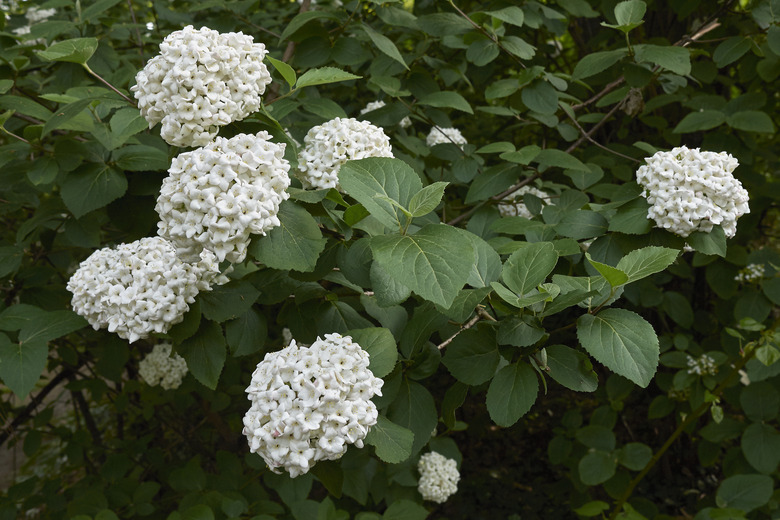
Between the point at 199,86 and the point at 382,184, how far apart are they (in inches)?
22.3

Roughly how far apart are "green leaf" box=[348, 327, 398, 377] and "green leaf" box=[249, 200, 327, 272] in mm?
266

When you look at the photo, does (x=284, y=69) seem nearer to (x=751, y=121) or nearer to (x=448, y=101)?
(x=448, y=101)

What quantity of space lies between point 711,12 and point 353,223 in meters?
3.18

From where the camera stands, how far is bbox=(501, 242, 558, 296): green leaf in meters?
1.60

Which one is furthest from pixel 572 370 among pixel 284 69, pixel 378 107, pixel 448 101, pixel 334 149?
pixel 378 107

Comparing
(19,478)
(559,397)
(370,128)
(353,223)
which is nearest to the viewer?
(353,223)

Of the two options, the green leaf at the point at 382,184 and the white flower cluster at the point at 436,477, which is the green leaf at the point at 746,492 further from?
the green leaf at the point at 382,184

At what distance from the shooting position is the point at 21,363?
2016 millimetres

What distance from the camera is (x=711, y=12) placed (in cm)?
368

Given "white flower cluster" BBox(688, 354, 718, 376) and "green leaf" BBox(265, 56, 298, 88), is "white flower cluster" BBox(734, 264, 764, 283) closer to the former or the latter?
"white flower cluster" BBox(688, 354, 718, 376)

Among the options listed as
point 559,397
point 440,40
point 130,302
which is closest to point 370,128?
point 130,302

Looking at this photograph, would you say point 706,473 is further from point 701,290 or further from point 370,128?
point 370,128

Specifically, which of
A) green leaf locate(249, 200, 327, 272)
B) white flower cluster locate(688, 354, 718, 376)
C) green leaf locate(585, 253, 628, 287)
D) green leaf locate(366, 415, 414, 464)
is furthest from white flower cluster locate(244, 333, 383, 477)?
white flower cluster locate(688, 354, 718, 376)

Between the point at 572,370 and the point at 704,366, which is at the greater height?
the point at 572,370
